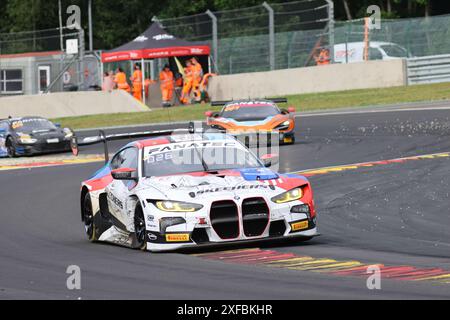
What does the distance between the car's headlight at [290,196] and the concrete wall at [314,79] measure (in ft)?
95.4

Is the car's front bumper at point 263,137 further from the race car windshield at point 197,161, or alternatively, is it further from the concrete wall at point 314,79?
the concrete wall at point 314,79

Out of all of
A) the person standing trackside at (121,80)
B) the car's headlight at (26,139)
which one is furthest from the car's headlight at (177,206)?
the person standing trackside at (121,80)

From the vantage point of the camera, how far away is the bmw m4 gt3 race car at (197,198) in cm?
1182

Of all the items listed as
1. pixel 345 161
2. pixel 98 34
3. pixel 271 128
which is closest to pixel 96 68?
pixel 98 34

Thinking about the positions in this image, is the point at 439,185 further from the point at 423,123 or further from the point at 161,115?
the point at 161,115

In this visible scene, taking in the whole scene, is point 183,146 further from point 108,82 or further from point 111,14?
point 111,14

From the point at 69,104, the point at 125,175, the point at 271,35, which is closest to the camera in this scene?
the point at 125,175

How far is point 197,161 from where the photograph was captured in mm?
12930

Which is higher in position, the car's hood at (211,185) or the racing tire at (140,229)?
the car's hood at (211,185)

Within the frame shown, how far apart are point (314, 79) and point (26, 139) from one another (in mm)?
15251

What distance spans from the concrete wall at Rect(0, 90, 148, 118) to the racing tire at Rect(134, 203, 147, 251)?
30.3 m

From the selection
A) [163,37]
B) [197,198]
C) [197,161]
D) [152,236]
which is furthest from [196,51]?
[197,198]

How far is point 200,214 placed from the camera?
464 inches
